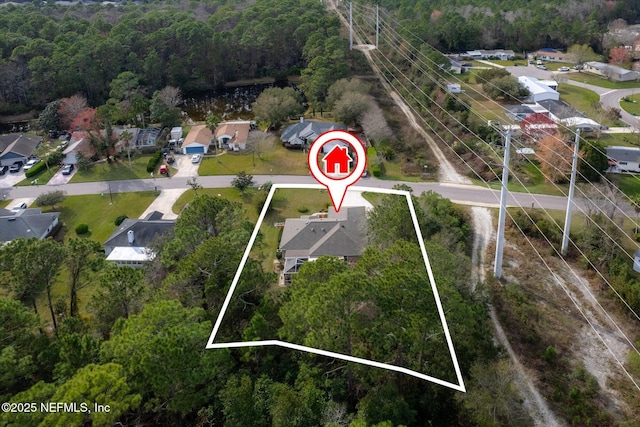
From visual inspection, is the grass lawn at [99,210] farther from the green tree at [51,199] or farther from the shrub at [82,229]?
the green tree at [51,199]

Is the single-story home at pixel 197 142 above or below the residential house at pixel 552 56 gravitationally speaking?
below

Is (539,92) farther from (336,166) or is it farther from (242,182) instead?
(336,166)

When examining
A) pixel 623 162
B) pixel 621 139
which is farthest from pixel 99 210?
pixel 621 139

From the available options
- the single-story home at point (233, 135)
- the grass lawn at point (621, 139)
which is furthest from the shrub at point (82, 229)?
the grass lawn at point (621, 139)

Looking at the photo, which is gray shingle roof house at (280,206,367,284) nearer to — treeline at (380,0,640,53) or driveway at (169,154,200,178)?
driveway at (169,154,200,178)

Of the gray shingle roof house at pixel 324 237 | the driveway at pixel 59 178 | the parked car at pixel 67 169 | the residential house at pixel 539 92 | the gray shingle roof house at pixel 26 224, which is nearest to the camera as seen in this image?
the gray shingle roof house at pixel 324 237
